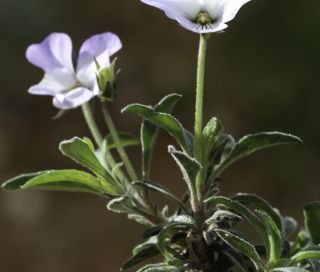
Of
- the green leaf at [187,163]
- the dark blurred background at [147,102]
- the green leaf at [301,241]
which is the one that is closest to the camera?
the green leaf at [187,163]

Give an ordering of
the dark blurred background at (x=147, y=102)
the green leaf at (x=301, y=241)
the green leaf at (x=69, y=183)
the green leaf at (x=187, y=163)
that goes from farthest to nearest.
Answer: the dark blurred background at (x=147, y=102) < the green leaf at (x=301, y=241) < the green leaf at (x=69, y=183) < the green leaf at (x=187, y=163)

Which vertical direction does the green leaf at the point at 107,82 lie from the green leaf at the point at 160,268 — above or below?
above

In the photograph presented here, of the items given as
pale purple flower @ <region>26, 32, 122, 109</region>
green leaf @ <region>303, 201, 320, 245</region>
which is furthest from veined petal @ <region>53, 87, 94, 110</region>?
green leaf @ <region>303, 201, 320, 245</region>

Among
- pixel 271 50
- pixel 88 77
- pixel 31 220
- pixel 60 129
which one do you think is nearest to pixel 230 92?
pixel 271 50

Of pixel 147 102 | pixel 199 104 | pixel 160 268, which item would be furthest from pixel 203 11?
pixel 147 102

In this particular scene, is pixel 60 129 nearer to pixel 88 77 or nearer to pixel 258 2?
pixel 258 2

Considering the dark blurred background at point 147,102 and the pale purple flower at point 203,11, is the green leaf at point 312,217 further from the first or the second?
the dark blurred background at point 147,102

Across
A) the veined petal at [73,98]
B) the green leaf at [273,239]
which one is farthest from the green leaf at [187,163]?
the veined petal at [73,98]
